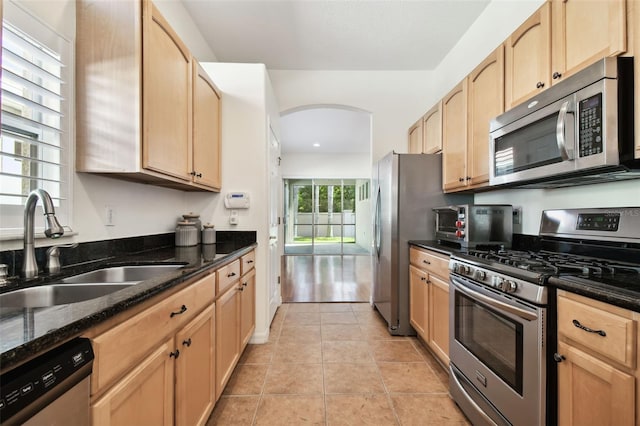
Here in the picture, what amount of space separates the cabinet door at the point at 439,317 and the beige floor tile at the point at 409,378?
16 centimetres

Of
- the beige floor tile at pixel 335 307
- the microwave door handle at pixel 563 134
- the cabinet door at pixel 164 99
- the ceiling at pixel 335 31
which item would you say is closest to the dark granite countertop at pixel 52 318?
the cabinet door at pixel 164 99

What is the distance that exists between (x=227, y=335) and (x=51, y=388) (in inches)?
49.8

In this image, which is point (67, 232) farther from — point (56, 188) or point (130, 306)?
point (130, 306)

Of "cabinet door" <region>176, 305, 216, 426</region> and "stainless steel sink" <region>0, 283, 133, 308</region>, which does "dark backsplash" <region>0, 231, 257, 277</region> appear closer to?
"stainless steel sink" <region>0, 283, 133, 308</region>

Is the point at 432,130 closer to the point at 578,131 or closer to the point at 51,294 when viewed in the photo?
the point at 578,131

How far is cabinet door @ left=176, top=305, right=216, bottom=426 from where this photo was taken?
1.17 m

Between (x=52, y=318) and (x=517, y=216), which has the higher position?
(x=517, y=216)

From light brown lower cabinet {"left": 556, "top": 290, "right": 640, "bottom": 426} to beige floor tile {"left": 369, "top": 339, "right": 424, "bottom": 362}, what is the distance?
1.28m

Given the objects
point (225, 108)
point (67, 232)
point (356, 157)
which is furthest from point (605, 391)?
point (356, 157)

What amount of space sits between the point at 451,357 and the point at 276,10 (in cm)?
314

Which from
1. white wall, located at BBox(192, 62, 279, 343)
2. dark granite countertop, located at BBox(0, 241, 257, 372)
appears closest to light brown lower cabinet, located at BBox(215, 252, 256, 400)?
white wall, located at BBox(192, 62, 279, 343)

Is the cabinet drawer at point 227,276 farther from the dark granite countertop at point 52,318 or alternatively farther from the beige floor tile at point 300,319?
the beige floor tile at point 300,319

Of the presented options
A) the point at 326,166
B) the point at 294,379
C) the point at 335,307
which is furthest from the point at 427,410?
the point at 326,166

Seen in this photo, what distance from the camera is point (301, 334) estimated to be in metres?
2.69
